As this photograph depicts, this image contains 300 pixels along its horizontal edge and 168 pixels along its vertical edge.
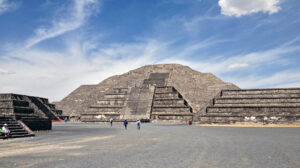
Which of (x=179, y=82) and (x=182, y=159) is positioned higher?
(x=179, y=82)

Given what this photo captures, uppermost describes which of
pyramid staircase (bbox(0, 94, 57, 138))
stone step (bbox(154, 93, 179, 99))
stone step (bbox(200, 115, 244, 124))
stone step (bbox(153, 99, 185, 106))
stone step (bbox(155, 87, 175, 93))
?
stone step (bbox(155, 87, 175, 93))

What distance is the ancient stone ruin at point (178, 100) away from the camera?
45662 millimetres

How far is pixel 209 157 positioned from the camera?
1098cm

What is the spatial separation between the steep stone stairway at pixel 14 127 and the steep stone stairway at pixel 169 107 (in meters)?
34.5

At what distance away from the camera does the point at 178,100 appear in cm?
5822

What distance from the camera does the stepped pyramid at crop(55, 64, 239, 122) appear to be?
5788 centimetres

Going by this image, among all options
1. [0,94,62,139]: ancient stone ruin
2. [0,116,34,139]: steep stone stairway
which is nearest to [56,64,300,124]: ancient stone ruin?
[0,94,62,139]: ancient stone ruin

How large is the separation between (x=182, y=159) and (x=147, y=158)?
4.37ft

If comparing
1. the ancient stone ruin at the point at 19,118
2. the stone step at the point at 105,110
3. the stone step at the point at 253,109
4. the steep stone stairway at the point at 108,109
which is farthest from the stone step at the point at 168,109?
the ancient stone ruin at the point at 19,118

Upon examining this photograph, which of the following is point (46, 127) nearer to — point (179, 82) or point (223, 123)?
point (223, 123)

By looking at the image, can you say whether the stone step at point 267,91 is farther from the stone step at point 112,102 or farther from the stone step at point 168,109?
the stone step at point 112,102

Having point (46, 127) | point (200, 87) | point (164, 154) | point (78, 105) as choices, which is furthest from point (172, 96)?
point (164, 154)

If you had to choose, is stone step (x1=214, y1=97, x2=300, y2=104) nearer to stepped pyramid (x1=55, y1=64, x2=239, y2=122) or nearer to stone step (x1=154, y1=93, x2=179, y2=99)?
stepped pyramid (x1=55, y1=64, x2=239, y2=122)

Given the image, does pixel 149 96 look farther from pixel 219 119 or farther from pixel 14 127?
pixel 14 127
